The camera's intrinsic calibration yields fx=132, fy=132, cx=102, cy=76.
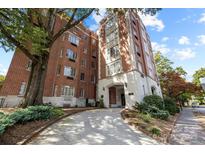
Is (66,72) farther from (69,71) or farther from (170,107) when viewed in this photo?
(170,107)

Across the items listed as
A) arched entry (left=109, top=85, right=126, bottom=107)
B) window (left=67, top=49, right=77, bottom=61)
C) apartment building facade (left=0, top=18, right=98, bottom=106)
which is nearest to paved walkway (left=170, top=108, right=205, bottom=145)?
arched entry (left=109, top=85, right=126, bottom=107)

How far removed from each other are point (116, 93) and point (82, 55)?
8952 mm

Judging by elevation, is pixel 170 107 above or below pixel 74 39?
below

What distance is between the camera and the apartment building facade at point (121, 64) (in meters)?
16.3

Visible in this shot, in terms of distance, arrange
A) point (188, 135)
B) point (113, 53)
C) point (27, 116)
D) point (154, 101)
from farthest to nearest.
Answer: point (113, 53)
point (154, 101)
point (188, 135)
point (27, 116)

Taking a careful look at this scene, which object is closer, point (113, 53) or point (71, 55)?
point (113, 53)

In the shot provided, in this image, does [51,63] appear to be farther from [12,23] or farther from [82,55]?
[12,23]

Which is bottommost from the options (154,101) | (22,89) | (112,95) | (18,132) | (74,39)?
(18,132)

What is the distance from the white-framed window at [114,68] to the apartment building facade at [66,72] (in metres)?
4.78

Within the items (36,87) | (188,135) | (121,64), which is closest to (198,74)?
(121,64)

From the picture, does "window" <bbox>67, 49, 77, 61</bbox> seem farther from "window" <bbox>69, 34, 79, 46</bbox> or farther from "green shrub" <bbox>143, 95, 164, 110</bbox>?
"green shrub" <bbox>143, 95, 164, 110</bbox>

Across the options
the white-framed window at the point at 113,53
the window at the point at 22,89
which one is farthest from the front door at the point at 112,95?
the window at the point at 22,89

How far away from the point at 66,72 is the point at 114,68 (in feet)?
23.4

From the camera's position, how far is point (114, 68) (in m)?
19.2
